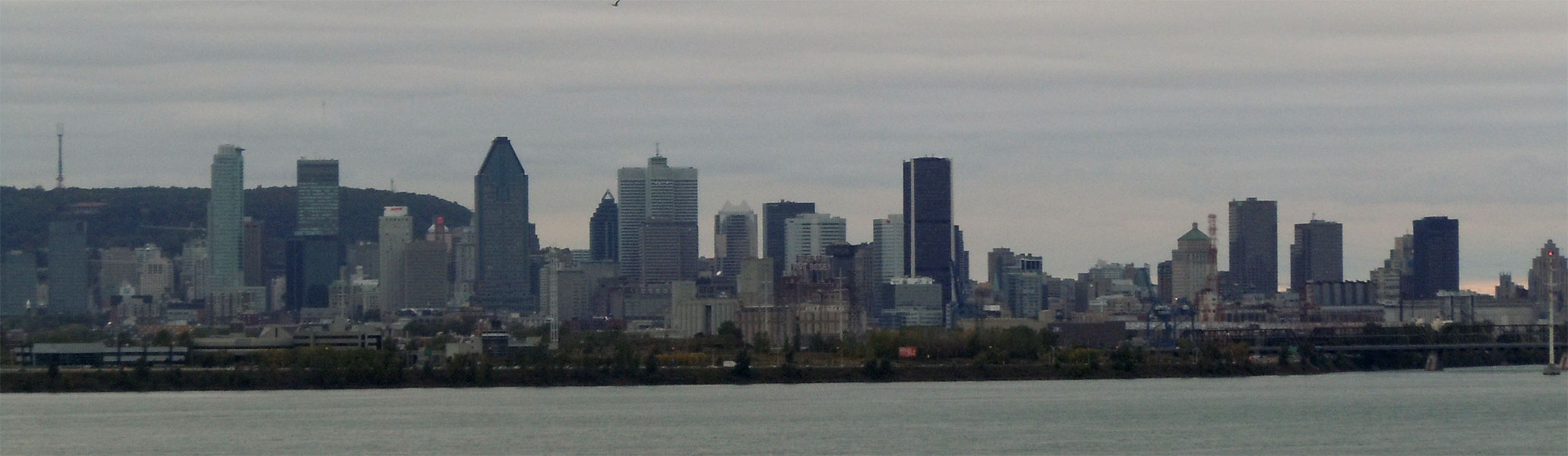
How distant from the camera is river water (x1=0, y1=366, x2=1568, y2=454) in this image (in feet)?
255

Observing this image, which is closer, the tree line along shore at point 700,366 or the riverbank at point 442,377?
the riverbank at point 442,377

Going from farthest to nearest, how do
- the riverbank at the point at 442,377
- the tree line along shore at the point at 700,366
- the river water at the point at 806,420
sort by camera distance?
the tree line along shore at the point at 700,366, the riverbank at the point at 442,377, the river water at the point at 806,420

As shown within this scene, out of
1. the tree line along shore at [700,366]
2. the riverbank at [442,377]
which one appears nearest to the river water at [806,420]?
the riverbank at [442,377]

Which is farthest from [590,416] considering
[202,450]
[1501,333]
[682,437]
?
[1501,333]

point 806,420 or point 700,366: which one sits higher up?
point 700,366

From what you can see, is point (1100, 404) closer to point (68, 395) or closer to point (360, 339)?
point (68, 395)

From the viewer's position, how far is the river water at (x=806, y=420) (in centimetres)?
7781

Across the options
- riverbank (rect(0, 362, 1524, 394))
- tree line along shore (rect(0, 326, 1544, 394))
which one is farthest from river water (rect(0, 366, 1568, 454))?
tree line along shore (rect(0, 326, 1544, 394))

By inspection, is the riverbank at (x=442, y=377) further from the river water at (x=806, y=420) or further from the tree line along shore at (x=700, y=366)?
the river water at (x=806, y=420)

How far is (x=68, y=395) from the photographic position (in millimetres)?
118938

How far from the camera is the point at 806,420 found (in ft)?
298

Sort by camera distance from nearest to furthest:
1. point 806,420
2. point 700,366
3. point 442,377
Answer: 1. point 806,420
2. point 442,377
3. point 700,366

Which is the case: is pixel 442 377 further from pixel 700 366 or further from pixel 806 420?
pixel 806 420

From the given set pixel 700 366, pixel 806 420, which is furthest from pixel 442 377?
pixel 806 420
